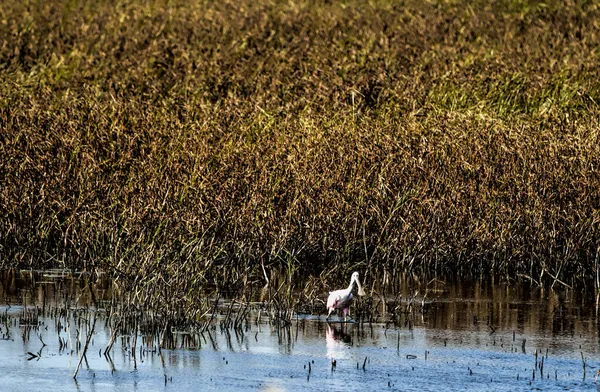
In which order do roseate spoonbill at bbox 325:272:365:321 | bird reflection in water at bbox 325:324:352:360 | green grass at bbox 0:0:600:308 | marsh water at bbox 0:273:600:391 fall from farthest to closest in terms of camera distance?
green grass at bbox 0:0:600:308 < roseate spoonbill at bbox 325:272:365:321 < bird reflection in water at bbox 325:324:352:360 < marsh water at bbox 0:273:600:391

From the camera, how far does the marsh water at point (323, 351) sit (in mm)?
8336

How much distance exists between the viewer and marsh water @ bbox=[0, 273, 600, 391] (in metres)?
8.34

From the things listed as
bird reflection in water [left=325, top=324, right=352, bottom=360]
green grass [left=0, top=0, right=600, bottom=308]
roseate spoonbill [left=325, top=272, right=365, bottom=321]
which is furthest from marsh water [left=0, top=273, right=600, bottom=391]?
green grass [left=0, top=0, right=600, bottom=308]

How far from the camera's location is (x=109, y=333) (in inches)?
379

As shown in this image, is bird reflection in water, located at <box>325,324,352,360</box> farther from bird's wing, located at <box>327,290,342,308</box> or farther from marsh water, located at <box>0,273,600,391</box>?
bird's wing, located at <box>327,290,342,308</box>

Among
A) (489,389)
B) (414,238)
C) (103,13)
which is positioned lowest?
(489,389)

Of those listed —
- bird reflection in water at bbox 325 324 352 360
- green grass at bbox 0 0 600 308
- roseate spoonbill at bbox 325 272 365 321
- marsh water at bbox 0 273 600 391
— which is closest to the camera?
marsh water at bbox 0 273 600 391

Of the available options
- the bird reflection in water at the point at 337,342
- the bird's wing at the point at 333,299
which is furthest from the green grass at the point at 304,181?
the bird reflection in water at the point at 337,342

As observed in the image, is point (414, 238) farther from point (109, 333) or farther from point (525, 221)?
point (109, 333)

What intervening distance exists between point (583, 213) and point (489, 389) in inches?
177

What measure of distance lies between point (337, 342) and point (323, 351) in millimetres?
337

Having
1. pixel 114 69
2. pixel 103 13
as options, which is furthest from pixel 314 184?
pixel 103 13

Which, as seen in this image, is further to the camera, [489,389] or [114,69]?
[114,69]

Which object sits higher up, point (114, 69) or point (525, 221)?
point (114, 69)
